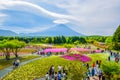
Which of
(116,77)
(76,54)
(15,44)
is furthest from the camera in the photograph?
(15,44)

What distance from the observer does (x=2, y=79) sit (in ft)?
133

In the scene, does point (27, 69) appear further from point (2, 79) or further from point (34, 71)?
point (2, 79)

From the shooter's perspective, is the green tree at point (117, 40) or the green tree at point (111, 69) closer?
the green tree at point (111, 69)

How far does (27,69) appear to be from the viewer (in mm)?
50469

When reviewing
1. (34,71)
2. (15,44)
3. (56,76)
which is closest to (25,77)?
(34,71)

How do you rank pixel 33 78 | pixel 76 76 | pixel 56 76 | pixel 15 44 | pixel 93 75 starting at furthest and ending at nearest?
pixel 15 44 < pixel 33 78 < pixel 93 75 < pixel 56 76 < pixel 76 76

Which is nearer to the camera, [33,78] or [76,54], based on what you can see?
[33,78]

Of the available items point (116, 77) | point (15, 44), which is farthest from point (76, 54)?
point (116, 77)

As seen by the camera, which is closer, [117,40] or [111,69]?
[111,69]

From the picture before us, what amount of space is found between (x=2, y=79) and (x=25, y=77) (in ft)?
12.1

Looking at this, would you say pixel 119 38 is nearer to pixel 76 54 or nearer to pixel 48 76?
pixel 76 54

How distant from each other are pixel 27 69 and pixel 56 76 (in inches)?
619

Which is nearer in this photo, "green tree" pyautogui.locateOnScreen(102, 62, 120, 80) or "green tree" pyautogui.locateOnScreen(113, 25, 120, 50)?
"green tree" pyautogui.locateOnScreen(102, 62, 120, 80)

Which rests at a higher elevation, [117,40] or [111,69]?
[117,40]
